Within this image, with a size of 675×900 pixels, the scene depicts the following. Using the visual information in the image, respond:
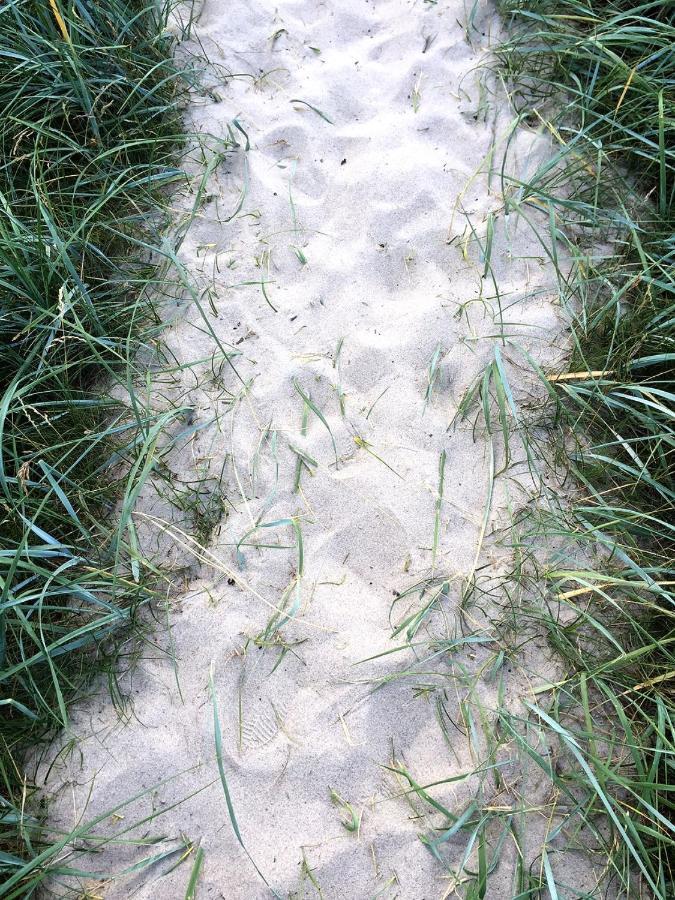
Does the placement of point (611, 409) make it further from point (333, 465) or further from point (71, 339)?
point (71, 339)

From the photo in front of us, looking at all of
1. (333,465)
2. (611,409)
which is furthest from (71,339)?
(611,409)

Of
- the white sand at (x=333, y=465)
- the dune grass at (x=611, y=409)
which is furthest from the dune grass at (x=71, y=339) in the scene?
the dune grass at (x=611, y=409)

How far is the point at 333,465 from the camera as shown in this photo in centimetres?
163

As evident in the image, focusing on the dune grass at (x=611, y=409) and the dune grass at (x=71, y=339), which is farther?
the dune grass at (x=71, y=339)

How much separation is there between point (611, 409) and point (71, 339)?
1.38 meters

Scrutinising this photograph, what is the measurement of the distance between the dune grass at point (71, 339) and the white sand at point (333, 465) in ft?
0.32

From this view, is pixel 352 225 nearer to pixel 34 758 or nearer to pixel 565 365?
pixel 565 365

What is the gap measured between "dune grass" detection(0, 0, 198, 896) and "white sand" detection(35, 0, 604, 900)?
98 millimetres

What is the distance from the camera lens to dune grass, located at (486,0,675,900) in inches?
51.1

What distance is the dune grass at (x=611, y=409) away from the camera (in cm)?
130

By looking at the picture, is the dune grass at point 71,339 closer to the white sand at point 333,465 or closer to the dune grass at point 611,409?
the white sand at point 333,465

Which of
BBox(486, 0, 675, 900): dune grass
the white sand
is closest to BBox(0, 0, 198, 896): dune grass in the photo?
the white sand

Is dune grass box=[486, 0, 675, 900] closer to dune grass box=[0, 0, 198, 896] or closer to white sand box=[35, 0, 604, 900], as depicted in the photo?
white sand box=[35, 0, 604, 900]

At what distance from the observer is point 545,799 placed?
1.32 m
